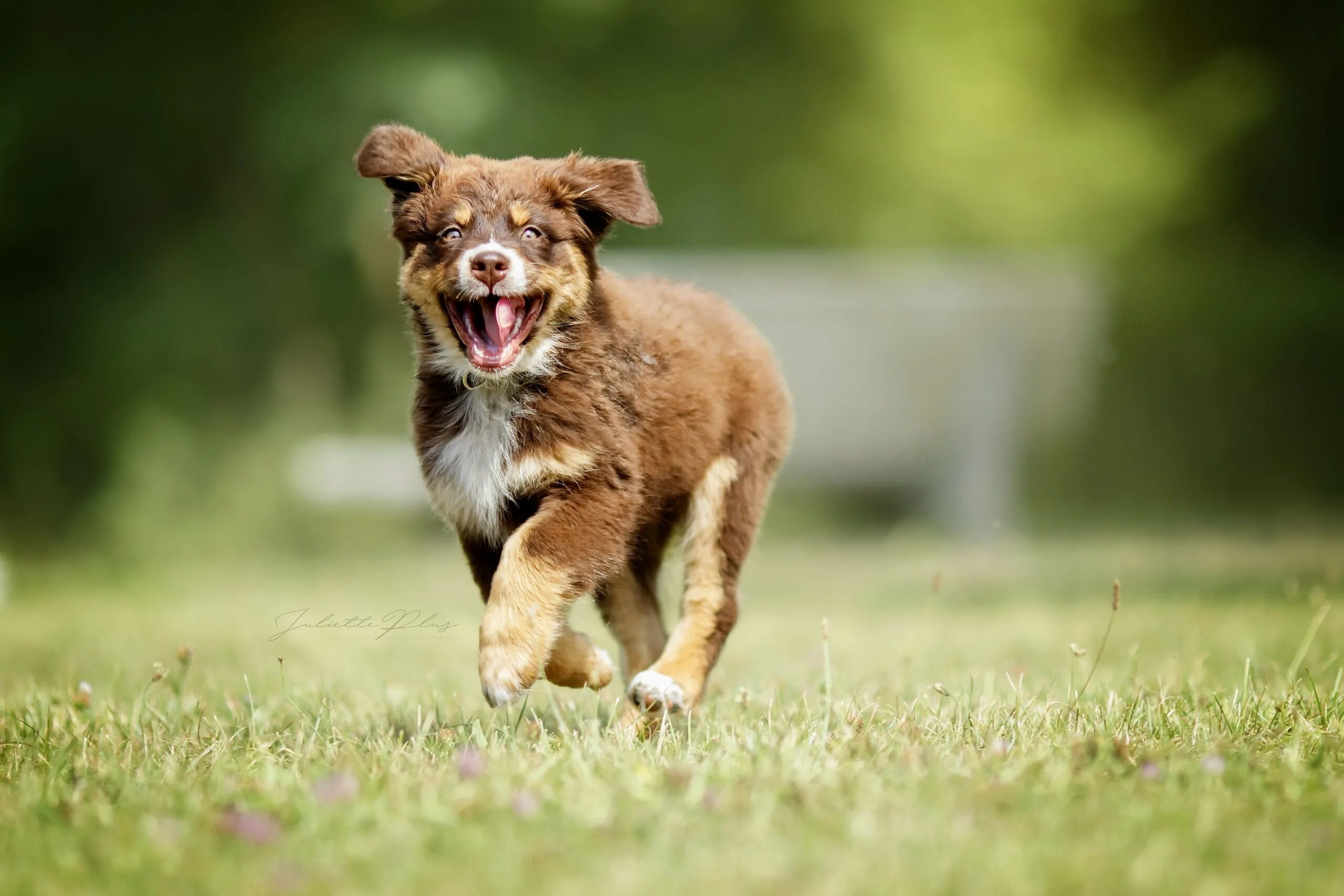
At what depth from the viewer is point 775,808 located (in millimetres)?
3002

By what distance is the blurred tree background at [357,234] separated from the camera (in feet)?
42.8

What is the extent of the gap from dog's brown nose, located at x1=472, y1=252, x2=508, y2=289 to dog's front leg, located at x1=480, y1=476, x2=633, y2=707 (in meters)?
0.64

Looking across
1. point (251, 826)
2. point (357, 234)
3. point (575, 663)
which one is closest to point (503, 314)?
point (575, 663)

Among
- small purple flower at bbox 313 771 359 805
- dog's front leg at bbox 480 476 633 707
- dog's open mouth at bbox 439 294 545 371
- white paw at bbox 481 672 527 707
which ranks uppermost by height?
dog's open mouth at bbox 439 294 545 371

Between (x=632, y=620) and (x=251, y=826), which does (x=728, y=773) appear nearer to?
(x=251, y=826)

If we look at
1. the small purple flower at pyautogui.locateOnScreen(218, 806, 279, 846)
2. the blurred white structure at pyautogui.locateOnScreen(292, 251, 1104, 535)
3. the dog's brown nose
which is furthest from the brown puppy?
the blurred white structure at pyautogui.locateOnScreen(292, 251, 1104, 535)

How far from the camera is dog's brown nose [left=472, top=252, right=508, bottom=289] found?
4.07 m

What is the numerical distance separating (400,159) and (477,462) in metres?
0.95

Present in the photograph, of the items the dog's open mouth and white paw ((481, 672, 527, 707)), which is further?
the dog's open mouth

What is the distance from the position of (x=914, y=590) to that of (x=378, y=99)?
7642 mm

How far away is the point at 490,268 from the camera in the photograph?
4.08 m

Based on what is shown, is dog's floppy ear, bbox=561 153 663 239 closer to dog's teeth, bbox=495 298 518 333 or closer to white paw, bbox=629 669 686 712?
dog's teeth, bbox=495 298 518 333

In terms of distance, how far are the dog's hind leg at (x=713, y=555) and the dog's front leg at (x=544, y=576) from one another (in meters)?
0.45

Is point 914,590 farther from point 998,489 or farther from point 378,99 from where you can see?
point 378,99
